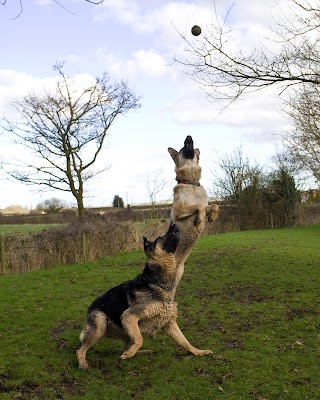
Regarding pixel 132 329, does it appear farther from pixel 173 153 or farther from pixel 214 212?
pixel 173 153

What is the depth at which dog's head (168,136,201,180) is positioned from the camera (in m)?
5.91

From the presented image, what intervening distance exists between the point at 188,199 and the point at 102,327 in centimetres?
194

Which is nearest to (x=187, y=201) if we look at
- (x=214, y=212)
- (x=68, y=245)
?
(x=214, y=212)

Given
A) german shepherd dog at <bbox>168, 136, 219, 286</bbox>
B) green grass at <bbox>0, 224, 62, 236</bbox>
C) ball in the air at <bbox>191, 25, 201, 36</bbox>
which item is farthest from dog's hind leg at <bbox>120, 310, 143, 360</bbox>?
green grass at <bbox>0, 224, 62, 236</bbox>

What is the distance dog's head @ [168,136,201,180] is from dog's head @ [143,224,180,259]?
0.66 m

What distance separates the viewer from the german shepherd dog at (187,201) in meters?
5.89

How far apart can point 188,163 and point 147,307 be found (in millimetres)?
1862

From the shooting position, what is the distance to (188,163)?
595 cm

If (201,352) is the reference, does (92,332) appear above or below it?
above

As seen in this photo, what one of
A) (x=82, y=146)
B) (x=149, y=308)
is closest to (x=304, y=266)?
(x=149, y=308)

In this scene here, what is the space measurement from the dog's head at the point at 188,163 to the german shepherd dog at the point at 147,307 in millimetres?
664

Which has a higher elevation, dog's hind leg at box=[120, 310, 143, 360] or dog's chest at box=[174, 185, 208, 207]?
dog's chest at box=[174, 185, 208, 207]

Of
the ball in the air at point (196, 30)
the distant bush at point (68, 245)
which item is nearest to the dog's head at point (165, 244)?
the ball in the air at point (196, 30)

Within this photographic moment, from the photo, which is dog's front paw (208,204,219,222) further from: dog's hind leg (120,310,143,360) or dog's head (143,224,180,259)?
dog's hind leg (120,310,143,360)
